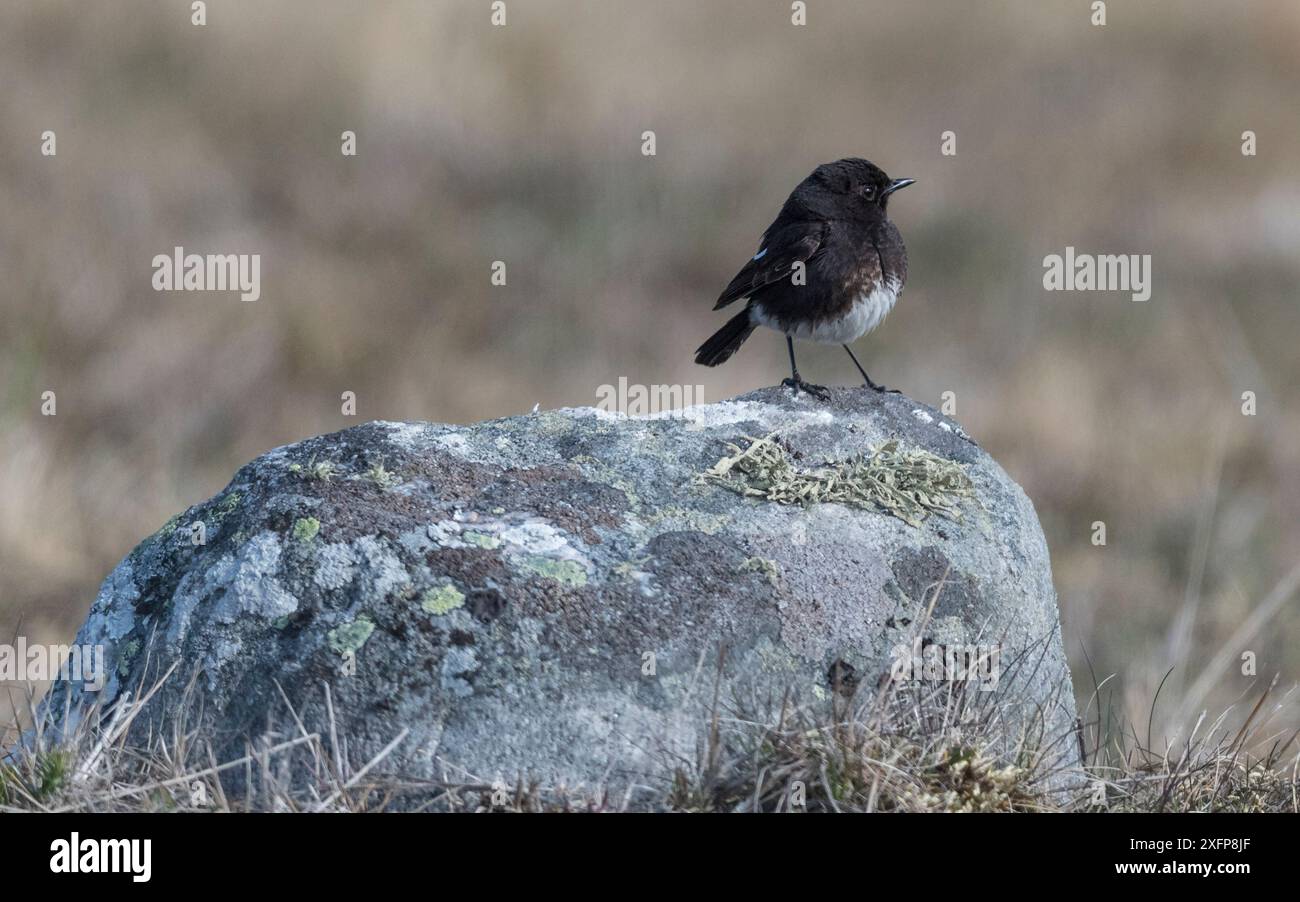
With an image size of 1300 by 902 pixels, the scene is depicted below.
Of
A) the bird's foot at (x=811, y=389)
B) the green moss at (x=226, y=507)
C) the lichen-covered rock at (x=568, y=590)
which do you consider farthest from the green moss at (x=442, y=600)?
the bird's foot at (x=811, y=389)

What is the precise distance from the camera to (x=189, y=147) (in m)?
14.9

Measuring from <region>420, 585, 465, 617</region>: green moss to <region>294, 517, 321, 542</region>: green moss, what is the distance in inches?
13.7

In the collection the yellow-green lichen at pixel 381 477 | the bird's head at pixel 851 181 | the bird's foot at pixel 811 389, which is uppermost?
the bird's head at pixel 851 181

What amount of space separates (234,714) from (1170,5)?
21.3 meters

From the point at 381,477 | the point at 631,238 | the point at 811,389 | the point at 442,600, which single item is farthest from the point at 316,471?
the point at 631,238

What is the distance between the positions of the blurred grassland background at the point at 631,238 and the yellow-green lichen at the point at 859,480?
3.77m

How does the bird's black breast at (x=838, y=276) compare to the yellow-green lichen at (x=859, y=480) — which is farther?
the bird's black breast at (x=838, y=276)

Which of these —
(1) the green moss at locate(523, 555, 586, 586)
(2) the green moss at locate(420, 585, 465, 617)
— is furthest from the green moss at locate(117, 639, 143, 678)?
(1) the green moss at locate(523, 555, 586, 586)

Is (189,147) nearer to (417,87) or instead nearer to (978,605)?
(417,87)

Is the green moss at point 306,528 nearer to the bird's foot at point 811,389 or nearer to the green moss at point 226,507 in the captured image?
the green moss at point 226,507

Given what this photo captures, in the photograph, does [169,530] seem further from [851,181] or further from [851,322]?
[851,181]

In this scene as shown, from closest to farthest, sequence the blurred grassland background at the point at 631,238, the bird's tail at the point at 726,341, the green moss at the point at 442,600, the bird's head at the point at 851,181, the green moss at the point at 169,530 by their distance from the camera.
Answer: the green moss at the point at 442,600 → the green moss at the point at 169,530 → the bird's head at the point at 851,181 → the bird's tail at the point at 726,341 → the blurred grassland background at the point at 631,238

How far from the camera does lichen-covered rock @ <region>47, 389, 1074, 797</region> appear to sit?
3367mm

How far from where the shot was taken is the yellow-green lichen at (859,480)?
3.91m
